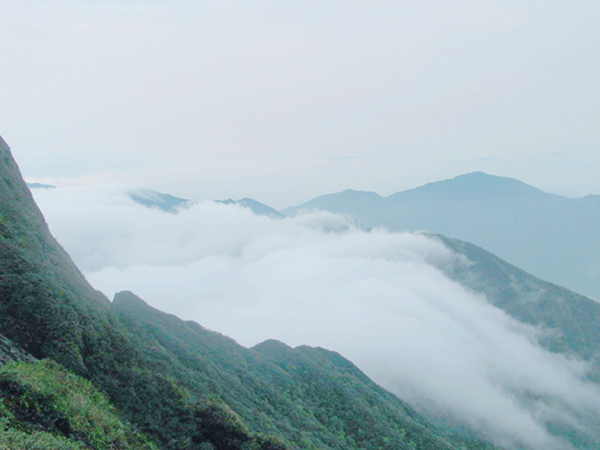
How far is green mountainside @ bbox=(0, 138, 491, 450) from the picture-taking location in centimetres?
1012

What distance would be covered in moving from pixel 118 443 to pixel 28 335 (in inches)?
255

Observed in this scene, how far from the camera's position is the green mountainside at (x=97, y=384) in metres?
10.1

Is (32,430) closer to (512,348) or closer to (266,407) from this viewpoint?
(266,407)

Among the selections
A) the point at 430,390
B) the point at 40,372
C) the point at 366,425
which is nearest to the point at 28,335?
the point at 40,372

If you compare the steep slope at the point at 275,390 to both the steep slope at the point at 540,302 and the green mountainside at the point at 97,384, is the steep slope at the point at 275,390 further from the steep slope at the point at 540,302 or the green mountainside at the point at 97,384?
the steep slope at the point at 540,302

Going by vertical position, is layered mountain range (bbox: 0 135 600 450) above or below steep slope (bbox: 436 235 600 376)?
above

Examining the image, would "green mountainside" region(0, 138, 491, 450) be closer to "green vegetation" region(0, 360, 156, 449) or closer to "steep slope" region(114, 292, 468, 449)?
"green vegetation" region(0, 360, 156, 449)

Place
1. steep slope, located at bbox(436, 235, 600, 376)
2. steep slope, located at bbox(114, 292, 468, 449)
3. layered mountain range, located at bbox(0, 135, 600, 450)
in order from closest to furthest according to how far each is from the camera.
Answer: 1. layered mountain range, located at bbox(0, 135, 600, 450)
2. steep slope, located at bbox(114, 292, 468, 449)
3. steep slope, located at bbox(436, 235, 600, 376)

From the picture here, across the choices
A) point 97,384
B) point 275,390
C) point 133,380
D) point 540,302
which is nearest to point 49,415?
point 97,384

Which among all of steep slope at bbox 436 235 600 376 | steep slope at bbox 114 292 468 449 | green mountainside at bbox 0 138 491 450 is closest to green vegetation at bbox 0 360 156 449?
green mountainside at bbox 0 138 491 450

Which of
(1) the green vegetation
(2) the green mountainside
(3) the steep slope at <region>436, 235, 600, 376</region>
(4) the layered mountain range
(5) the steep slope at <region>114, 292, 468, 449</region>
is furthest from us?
(3) the steep slope at <region>436, 235, 600, 376</region>

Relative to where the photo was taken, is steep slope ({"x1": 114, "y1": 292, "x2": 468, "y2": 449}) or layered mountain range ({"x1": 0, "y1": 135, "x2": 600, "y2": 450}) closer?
layered mountain range ({"x1": 0, "y1": 135, "x2": 600, "y2": 450})

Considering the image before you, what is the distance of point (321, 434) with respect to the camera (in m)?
29.8

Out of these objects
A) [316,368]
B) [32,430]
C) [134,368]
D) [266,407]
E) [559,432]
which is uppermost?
[32,430]
